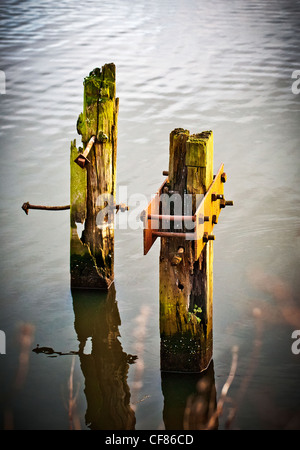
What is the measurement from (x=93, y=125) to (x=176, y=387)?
8.67ft

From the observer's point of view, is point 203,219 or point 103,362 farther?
point 103,362

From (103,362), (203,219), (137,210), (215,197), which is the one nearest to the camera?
(203,219)

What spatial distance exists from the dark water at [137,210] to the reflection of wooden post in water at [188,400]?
0.05 feet

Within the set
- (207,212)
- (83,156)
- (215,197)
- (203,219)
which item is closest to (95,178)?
(83,156)

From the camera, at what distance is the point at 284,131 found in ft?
43.7

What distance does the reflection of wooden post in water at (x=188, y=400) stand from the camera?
6.09 metres

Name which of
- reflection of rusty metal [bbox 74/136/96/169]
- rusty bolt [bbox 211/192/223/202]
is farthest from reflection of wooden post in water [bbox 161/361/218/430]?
reflection of rusty metal [bbox 74/136/96/169]

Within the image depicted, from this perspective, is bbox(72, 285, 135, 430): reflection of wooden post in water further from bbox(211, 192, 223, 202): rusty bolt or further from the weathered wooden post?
bbox(211, 192, 223, 202): rusty bolt

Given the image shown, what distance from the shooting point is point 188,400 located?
20.7 ft

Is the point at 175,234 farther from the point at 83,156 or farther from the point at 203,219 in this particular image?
the point at 83,156

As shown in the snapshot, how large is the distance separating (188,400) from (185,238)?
1.43m

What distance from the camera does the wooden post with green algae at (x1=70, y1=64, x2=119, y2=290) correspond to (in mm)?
7504

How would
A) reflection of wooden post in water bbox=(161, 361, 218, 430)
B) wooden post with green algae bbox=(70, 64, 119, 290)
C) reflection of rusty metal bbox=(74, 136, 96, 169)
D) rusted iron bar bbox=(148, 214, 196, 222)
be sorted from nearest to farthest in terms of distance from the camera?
1. rusted iron bar bbox=(148, 214, 196, 222)
2. reflection of wooden post in water bbox=(161, 361, 218, 430)
3. reflection of rusty metal bbox=(74, 136, 96, 169)
4. wooden post with green algae bbox=(70, 64, 119, 290)

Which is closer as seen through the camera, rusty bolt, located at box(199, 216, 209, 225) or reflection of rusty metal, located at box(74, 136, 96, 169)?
rusty bolt, located at box(199, 216, 209, 225)
